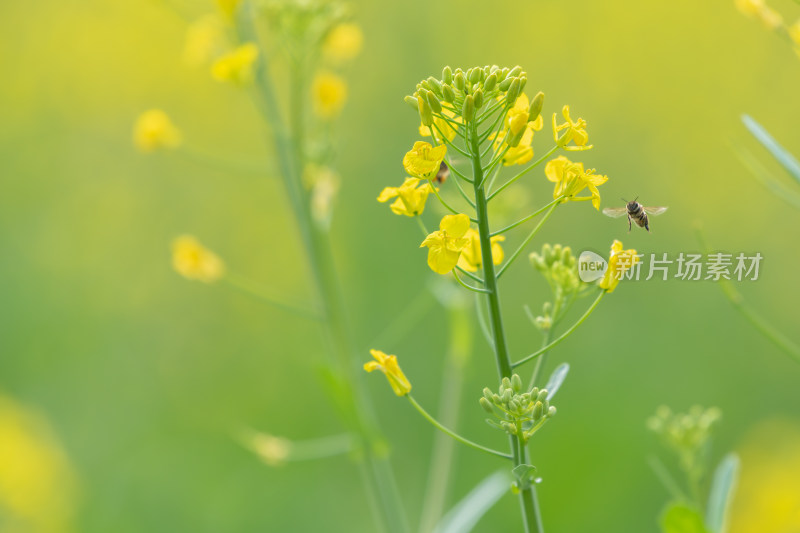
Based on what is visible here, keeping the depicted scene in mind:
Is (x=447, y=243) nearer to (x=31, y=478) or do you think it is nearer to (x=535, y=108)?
(x=535, y=108)

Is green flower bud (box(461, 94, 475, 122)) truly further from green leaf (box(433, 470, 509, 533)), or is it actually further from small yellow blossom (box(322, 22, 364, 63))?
small yellow blossom (box(322, 22, 364, 63))

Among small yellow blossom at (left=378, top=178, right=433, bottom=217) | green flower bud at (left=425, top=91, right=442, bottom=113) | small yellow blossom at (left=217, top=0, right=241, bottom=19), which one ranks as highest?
small yellow blossom at (left=217, top=0, right=241, bottom=19)

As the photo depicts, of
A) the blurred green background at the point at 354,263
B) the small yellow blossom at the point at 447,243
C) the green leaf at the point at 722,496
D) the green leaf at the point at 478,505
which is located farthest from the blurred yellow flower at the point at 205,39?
the green leaf at the point at 722,496

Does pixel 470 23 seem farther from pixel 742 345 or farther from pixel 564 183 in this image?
pixel 564 183

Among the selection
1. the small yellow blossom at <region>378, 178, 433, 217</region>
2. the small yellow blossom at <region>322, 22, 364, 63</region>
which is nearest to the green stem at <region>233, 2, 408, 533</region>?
the small yellow blossom at <region>322, 22, 364, 63</region>

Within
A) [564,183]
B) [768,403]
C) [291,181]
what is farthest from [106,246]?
[564,183]

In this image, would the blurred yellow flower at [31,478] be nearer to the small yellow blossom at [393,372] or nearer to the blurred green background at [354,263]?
the blurred green background at [354,263]

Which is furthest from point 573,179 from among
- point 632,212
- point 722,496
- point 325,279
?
point 325,279
